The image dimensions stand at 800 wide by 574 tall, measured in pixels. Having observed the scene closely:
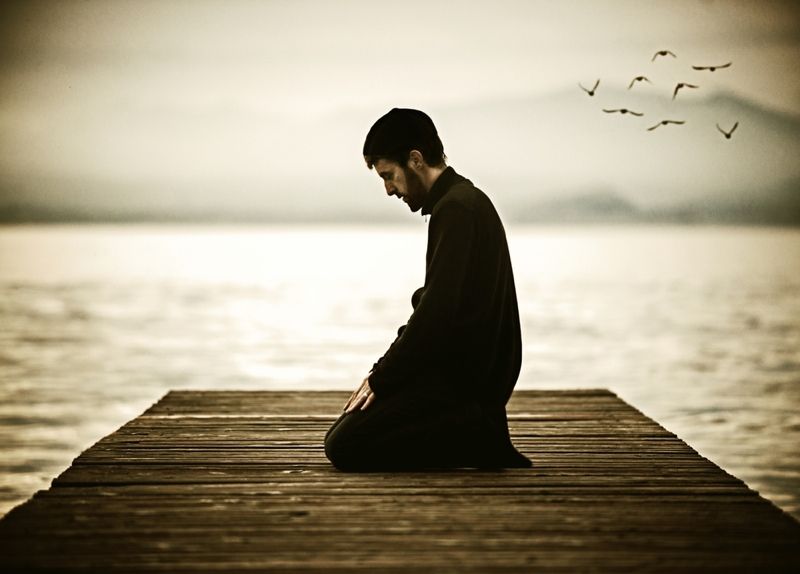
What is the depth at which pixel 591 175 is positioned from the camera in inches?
1559

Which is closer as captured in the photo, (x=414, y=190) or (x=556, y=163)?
(x=414, y=190)

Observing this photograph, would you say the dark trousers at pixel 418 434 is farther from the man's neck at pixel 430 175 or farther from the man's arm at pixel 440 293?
the man's neck at pixel 430 175

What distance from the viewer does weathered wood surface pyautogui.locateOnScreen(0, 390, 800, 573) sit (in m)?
2.54

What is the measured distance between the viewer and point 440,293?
10.9 ft

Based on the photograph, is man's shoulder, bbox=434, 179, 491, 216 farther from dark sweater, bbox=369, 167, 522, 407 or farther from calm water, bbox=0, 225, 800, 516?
calm water, bbox=0, 225, 800, 516

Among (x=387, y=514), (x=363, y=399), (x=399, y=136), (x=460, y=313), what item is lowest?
(x=387, y=514)

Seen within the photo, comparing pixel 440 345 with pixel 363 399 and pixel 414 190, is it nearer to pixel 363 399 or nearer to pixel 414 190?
pixel 363 399

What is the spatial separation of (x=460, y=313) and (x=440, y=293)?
0.11 meters

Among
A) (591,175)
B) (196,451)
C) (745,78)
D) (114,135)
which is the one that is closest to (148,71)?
(114,135)

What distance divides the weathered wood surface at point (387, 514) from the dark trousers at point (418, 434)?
6cm

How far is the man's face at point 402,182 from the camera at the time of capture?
11.3 feet

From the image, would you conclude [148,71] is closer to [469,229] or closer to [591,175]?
[591,175]

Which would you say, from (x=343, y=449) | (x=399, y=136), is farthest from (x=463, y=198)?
(x=343, y=449)

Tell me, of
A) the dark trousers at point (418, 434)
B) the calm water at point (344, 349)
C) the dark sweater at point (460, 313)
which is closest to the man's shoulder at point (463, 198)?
the dark sweater at point (460, 313)
